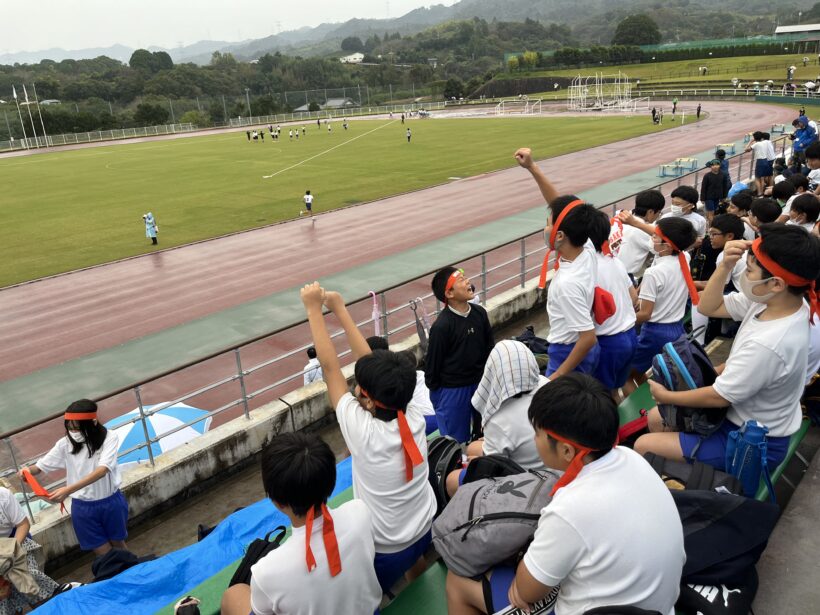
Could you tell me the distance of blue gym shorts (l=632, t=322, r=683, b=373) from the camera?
4.82 metres

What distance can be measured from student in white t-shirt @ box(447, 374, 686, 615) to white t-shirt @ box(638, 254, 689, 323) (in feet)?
9.24

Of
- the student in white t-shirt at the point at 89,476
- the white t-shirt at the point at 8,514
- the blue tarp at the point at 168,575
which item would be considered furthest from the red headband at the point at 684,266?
the white t-shirt at the point at 8,514

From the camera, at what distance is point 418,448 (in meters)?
2.78

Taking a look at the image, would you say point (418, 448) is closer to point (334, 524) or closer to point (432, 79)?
point (334, 524)

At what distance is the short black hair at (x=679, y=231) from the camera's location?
455 centimetres

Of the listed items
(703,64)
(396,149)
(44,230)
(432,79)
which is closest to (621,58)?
Result: (703,64)

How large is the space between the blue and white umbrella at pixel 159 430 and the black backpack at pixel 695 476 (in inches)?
174

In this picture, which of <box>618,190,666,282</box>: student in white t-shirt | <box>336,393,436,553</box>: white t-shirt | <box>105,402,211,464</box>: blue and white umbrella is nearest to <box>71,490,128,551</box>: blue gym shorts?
<box>105,402,211,464</box>: blue and white umbrella

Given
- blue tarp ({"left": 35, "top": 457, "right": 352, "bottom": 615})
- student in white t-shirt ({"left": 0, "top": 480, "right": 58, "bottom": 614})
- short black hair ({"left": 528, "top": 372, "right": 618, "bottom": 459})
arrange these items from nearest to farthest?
short black hair ({"left": 528, "top": 372, "right": 618, "bottom": 459}) → blue tarp ({"left": 35, "top": 457, "right": 352, "bottom": 615}) → student in white t-shirt ({"left": 0, "top": 480, "right": 58, "bottom": 614})

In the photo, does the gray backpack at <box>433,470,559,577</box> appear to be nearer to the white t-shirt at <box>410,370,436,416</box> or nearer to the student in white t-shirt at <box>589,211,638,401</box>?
the white t-shirt at <box>410,370,436,416</box>

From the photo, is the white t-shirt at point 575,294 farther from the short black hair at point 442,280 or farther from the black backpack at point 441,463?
the black backpack at point 441,463

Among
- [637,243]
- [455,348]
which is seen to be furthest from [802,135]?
[455,348]

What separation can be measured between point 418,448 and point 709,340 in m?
4.29

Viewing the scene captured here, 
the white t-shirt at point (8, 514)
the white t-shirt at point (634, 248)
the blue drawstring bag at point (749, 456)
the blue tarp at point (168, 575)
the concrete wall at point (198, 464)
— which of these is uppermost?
the white t-shirt at point (634, 248)
